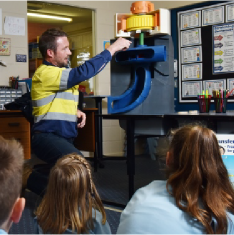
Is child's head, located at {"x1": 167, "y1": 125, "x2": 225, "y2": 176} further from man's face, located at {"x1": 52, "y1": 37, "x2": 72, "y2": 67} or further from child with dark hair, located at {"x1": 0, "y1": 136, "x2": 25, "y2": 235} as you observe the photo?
man's face, located at {"x1": 52, "y1": 37, "x2": 72, "y2": 67}

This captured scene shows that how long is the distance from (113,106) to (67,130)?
524 millimetres

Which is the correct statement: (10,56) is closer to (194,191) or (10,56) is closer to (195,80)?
(195,80)

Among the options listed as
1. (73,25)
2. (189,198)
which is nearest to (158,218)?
(189,198)

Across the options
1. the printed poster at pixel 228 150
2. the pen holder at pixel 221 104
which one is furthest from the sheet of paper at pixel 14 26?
the printed poster at pixel 228 150

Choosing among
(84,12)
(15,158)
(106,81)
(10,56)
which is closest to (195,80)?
(106,81)

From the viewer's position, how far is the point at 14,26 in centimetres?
469

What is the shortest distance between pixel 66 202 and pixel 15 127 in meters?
2.38

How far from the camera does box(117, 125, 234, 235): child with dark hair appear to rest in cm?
113

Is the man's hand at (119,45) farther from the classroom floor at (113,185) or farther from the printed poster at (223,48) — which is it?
the printed poster at (223,48)

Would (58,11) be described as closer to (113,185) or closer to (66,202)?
(113,185)

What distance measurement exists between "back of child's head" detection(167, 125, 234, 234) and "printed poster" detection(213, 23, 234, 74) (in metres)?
4.05

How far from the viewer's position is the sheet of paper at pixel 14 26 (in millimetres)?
4633

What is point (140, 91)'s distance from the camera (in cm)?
308

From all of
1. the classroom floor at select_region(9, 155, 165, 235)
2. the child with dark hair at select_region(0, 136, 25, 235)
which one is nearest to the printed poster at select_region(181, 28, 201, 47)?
the classroom floor at select_region(9, 155, 165, 235)
